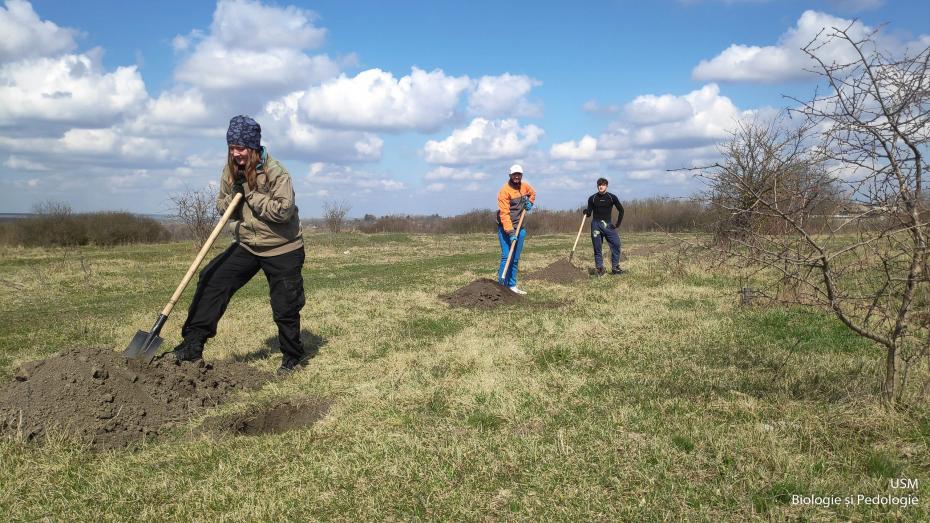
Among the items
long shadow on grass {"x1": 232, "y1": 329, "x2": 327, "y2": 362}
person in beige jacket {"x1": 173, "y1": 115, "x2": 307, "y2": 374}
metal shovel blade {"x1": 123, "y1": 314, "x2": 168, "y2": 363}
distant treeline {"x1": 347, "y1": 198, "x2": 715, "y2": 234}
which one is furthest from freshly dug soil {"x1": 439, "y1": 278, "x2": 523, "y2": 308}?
distant treeline {"x1": 347, "y1": 198, "x2": 715, "y2": 234}

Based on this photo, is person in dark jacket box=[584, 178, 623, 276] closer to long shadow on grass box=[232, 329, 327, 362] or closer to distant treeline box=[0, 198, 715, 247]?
long shadow on grass box=[232, 329, 327, 362]

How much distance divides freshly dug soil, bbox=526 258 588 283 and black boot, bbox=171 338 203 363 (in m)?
7.55

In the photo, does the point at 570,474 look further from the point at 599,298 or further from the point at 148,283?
the point at 148,283

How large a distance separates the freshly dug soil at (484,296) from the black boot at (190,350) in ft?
14.3

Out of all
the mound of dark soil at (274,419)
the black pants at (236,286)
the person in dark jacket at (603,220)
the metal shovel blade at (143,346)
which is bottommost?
the mound of dark soil at (274,419)

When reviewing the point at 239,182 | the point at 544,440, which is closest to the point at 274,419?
the point at 544,440

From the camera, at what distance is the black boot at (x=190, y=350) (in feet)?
17.5

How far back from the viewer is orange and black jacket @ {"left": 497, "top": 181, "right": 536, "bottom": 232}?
9.84 meters

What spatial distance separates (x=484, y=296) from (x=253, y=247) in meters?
4.32

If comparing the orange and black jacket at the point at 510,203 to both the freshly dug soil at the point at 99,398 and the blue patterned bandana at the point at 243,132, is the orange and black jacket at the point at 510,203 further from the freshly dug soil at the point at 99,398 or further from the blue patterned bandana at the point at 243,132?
the freshly dug soil at the point at 99,398

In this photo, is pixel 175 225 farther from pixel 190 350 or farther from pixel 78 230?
pixel 190 350

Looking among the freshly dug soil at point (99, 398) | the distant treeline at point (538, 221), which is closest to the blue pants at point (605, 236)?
the freshly dug soil at point (99, 398)

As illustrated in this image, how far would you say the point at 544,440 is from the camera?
11.8ft

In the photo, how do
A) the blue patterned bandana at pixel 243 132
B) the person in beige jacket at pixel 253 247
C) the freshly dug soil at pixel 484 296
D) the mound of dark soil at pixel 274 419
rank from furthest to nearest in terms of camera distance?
the freshly dug soil at pixel 484 296, the person in beige jacket at pixel 253 247, the blue patterned bandana at pixel 243 132, the mound of dark soil at pixel 274 419
